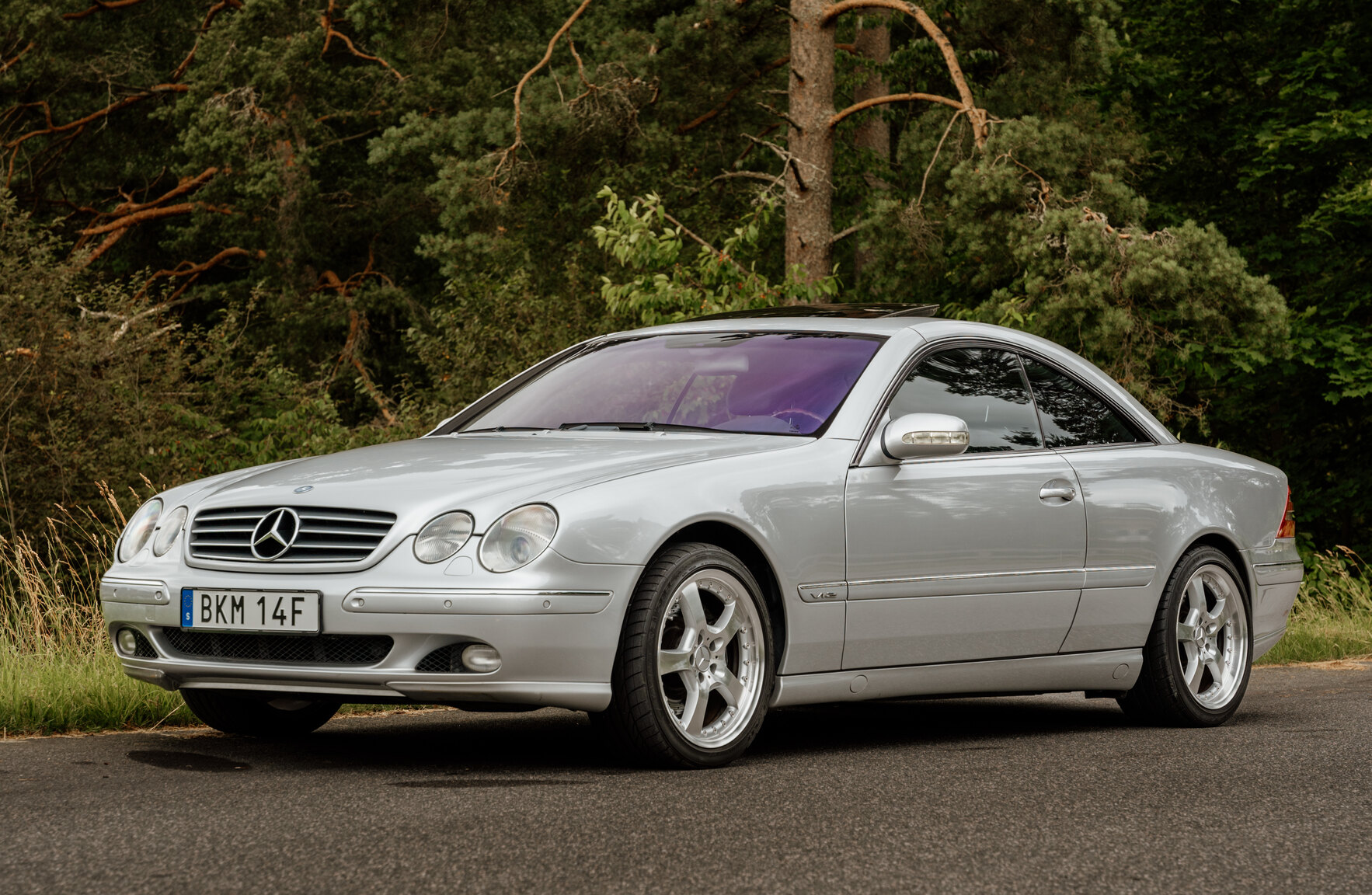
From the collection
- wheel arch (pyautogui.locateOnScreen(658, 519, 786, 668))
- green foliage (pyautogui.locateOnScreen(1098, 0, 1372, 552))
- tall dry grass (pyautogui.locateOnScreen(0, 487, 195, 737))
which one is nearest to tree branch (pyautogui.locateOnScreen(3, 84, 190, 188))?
green foliage (pyautogui.locateOnScreen(1098, 0, 1372, 552))

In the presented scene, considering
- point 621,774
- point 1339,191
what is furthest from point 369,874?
point 1339,191

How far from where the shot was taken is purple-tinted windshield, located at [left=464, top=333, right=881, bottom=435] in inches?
259

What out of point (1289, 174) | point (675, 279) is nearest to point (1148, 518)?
point (675, 279)

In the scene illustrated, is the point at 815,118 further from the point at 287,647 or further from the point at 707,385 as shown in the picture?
the point at 287,647

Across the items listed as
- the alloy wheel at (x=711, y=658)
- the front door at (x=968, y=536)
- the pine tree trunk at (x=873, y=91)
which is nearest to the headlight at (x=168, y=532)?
the alloy wheel at (x=711, y=658)

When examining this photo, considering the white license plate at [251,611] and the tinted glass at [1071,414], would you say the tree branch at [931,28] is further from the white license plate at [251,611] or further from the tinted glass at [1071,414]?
the white license plate at [251,611]

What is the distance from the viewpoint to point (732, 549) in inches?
235

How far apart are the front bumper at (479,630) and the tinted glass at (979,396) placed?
5.87 ft

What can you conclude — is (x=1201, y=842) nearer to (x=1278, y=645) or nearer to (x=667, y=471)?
(x=667, y=471)

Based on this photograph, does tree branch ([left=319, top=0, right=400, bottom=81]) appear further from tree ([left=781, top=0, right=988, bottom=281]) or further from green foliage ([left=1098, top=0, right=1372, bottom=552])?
green foliage ([left=1098, top=0, right=1372, bottom=552])

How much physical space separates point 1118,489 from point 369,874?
427cm

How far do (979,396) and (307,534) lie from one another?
113 inches

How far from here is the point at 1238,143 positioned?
26.4m

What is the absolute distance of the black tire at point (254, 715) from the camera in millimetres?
6457
